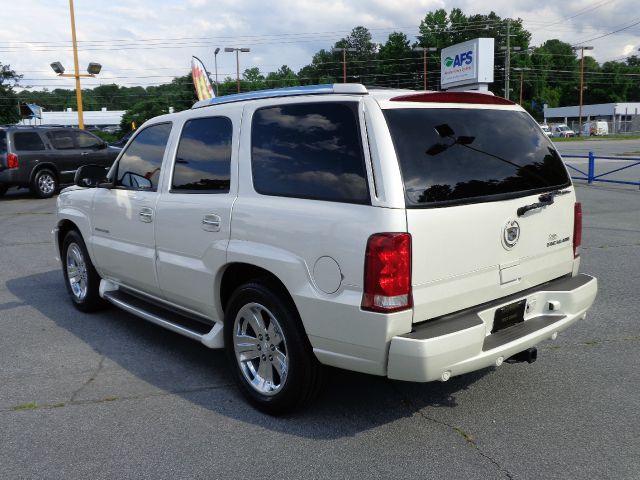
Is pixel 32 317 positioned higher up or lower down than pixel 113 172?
lower down

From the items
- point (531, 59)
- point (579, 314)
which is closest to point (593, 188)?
point (579, 314)

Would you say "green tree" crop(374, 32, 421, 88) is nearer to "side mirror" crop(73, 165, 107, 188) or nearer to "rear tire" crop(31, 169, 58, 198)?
"rear tire" crop(31, 169, 58, 198)

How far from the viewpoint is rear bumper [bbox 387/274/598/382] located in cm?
305

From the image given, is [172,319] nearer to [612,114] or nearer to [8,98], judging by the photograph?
[8,98]

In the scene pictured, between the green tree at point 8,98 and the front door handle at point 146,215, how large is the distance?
57.8 meters

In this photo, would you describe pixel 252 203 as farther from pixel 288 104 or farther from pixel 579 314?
pixel 579 314

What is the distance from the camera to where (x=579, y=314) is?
3953mm

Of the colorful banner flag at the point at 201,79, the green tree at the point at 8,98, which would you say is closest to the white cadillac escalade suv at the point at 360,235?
the colorful banner flag at the point at 201,79

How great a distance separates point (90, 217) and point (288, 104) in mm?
2678

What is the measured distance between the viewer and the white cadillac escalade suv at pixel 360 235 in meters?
3.12

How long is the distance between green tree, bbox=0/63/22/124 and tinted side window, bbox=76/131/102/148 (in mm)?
43776

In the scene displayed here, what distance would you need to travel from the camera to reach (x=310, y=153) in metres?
3.53

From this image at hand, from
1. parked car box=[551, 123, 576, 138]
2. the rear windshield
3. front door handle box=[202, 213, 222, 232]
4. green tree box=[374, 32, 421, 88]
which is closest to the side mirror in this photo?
front door handle box=[202, 213, 222, 232]

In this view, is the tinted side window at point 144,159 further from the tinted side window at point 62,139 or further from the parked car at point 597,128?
the parked car at point 597,128
